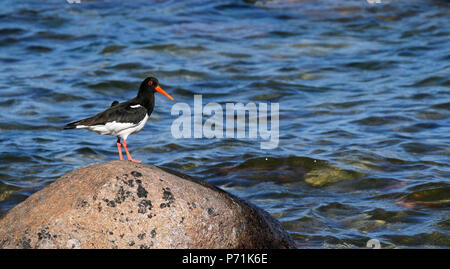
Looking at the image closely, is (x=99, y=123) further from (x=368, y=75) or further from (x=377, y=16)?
(x=377, y=16)

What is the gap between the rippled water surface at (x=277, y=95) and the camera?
8.42 m

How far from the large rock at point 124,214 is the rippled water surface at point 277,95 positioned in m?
2.04

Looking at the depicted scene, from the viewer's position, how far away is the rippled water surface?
8.42 m

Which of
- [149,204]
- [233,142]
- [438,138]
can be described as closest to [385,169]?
[438,138]

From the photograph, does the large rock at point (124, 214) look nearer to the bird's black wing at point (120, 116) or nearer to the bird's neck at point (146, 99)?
the bird's black wing at point (120, 116)

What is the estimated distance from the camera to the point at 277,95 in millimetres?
12812

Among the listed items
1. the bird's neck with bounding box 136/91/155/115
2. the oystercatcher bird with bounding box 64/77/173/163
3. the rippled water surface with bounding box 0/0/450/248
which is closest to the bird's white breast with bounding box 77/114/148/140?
the oystercatcher bird with bounding box 64/77/173/163

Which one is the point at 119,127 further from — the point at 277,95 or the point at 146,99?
the point at 277,95

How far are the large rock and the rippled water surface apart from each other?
2.04 metres

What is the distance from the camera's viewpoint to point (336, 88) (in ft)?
42.6

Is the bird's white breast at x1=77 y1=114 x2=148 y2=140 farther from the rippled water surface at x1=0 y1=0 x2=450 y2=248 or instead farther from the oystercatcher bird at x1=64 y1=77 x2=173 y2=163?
the rippled water surface at x1=0 y1=0 x2=450 y2=248

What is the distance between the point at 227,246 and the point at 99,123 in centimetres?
221

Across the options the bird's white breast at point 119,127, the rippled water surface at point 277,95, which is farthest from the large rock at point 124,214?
the rippled water surface at point 277,95

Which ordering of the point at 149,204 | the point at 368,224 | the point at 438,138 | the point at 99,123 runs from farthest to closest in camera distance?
the point at 438,138
the point at 368,224
the point at 99,123
the point at 149,204
